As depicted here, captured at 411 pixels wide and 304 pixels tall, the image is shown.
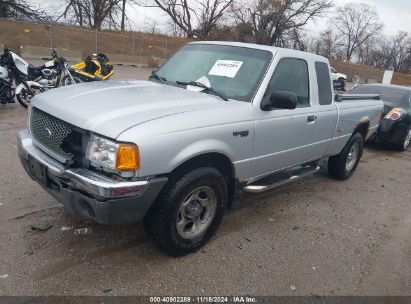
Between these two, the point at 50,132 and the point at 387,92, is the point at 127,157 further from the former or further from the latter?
the point at 387,92

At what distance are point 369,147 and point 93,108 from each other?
26.4 feet

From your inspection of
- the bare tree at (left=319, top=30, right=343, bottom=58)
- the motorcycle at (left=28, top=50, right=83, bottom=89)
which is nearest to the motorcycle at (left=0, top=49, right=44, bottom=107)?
the motorcycle at (left=28, top=50, right=83, bottom=89)

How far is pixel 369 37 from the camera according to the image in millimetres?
87312

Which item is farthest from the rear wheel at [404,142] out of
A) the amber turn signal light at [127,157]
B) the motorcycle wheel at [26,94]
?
the motorcycle wheel at [26,94]

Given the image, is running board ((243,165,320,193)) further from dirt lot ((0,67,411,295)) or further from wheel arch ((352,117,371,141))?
wheel arch ((352,117,371,141))

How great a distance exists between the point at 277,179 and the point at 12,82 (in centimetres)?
735

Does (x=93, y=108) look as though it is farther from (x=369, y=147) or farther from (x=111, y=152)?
(x=369, y=147)

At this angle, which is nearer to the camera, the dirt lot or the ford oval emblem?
the dirt lot

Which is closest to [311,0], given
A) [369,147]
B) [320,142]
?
[369,147]

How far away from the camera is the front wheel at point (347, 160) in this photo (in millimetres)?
6180

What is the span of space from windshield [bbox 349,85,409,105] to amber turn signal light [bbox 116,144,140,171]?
8.22 metres

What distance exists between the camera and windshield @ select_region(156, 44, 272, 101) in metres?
4.07

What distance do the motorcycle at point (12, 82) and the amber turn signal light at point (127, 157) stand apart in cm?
713

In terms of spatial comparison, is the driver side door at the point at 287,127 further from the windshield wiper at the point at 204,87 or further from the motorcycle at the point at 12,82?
the motorcycle at the point at 12,82
